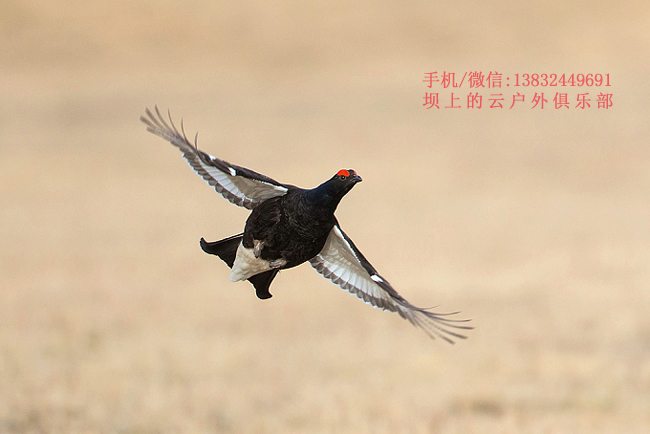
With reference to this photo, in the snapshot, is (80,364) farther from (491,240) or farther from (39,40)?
(39,40)

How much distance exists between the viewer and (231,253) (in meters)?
3.19

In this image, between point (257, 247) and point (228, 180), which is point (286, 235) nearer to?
point (257, 247)

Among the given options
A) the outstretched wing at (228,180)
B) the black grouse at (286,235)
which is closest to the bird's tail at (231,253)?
the black grouse at (286,235)

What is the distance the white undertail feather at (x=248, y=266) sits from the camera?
2.96m

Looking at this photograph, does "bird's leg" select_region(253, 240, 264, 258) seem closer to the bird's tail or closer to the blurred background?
the bird's tail

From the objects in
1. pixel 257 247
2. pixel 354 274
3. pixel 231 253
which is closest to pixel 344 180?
pixel 257 247

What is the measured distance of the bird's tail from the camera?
2.98 m

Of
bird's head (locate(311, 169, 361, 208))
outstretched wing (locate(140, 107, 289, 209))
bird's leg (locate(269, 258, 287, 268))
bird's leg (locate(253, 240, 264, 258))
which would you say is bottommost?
bird's leg (locate(269, 258, 287, 268))

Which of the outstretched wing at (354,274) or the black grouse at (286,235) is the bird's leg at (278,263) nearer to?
the black grouse at (286,235)

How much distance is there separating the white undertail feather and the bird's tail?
1.6 inches

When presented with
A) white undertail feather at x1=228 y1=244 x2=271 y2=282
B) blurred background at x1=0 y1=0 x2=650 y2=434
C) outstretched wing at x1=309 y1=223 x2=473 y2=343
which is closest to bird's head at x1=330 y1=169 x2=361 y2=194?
white undertail feather at x1=228 y1=244 x2=271 y2=282

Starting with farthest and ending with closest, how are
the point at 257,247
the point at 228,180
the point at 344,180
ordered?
the point at 228,180 → the point at 257,247 → the point at 344,180

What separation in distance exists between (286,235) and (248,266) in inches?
8.4

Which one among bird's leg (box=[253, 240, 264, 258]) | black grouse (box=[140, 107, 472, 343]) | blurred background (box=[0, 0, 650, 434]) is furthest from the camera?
blurred background (box=[0, 0, 650, 434])
